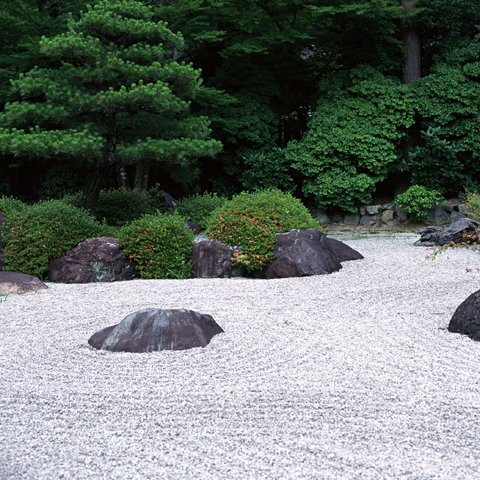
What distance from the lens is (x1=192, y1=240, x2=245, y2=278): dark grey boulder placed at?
6398 mm

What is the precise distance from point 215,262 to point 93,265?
149cm

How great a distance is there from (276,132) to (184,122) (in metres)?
5.86

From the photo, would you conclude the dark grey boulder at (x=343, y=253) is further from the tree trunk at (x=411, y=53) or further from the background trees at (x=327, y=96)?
the tree trunk at (x=411, y=53)

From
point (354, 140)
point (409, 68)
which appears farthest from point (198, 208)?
point (409, 68)

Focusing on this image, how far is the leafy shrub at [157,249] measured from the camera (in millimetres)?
6348

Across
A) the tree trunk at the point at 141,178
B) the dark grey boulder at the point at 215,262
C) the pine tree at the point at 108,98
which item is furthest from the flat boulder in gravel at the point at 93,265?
the tree trunk at the point at 141,178

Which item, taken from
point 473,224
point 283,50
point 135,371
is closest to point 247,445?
point 135,371

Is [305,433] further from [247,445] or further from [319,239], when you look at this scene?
[319,239]

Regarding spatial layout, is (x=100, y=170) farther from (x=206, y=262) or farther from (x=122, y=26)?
(x=206, y=262)

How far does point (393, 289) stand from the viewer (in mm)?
5410

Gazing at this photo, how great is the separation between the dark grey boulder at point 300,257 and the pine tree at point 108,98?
2.07m

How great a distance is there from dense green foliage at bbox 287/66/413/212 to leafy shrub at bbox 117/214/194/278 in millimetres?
6782

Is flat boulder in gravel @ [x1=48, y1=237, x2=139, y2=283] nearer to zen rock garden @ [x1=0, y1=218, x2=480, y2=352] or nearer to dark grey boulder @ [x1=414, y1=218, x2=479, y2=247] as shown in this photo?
zen rock garden @ [x1=0, y1=218, x2=480, y2=352]

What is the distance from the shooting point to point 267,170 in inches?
516
